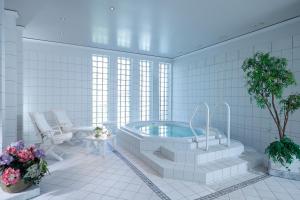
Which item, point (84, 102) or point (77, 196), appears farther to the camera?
point (84, 102)

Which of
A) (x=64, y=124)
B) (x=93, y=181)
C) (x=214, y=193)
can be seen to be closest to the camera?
(x=214, y=193)

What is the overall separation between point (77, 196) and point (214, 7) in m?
3.33

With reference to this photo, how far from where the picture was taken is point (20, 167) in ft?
7.59

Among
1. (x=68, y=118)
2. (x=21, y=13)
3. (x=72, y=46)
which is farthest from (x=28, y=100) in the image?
(x=21, y=13)

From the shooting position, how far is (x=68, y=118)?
16.4 feet

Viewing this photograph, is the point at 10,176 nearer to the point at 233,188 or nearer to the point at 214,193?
the point at 214,193

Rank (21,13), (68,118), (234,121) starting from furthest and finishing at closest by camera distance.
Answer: (68,118) < (234,121) < (21,13)

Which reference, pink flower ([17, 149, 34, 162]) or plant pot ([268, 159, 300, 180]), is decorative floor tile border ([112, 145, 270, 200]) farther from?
pink flower ([17, 149, 34, 162])

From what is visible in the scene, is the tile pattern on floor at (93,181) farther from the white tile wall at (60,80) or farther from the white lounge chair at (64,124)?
the white tile wall at (60,80)

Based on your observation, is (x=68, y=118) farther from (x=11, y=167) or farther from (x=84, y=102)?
(x=11, y=167)

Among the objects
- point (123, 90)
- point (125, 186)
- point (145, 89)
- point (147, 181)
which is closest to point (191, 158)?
point (147, 181)

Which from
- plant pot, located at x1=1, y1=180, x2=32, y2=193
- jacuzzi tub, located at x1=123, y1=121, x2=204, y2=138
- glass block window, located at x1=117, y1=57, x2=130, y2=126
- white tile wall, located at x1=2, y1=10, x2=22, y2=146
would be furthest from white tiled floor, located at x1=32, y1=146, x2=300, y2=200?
glass block window, located at x1=117, y1=57, x2=130, y2=126

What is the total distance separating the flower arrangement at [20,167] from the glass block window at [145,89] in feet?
13.9

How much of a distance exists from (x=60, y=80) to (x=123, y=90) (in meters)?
1.84
